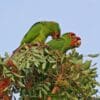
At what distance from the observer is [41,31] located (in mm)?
3723

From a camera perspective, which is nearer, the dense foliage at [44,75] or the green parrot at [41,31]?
the dense foliage at [44,75]

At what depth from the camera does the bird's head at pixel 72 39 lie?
3.29 metres

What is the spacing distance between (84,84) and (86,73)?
96 millimetres

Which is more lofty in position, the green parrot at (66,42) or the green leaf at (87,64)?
the green parrot at (66,42)

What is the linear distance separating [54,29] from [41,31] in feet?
A: 0.68

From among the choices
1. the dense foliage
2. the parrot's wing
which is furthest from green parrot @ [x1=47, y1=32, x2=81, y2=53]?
the parrot's wing

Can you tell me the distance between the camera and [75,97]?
120 inches

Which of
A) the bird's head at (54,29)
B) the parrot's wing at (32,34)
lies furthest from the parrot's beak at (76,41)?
the parrot's wing at (32,34)

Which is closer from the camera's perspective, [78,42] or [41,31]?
[78,42]

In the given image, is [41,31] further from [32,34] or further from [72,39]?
[72,39]

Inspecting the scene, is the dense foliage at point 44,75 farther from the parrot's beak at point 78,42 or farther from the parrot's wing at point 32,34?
the parrot's wing at point 32,34

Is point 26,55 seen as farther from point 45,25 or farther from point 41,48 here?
point 45,25

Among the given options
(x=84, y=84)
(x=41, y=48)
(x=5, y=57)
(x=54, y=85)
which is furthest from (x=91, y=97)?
(x=5, y=57)

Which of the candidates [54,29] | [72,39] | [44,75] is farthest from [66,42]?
[44,75]
